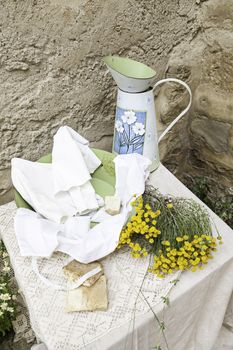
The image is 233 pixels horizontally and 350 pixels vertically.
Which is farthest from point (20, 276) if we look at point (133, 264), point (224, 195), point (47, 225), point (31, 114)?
point (224, 195)

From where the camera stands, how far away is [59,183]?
91 cm

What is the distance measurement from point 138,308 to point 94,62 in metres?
0.68

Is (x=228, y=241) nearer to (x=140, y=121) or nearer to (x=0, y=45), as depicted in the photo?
(x=140, y=121)

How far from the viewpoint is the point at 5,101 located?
0.97 metres

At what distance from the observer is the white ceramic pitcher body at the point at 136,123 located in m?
0.98

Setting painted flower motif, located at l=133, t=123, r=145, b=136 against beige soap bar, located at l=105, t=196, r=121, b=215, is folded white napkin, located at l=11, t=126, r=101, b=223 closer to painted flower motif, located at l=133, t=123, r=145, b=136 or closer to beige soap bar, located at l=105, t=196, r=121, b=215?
beige soap bar, located at l=105, t=196, r=121, b=215

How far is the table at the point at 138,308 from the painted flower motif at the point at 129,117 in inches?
13.0

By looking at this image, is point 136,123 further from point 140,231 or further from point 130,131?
point 140,231

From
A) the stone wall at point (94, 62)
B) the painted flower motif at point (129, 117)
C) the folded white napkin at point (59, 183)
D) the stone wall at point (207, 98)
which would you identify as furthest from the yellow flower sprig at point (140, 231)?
the stone wall at point (207, 98)

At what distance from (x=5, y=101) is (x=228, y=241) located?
26.7 inches

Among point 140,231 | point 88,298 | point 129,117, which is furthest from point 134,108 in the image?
point 88,298

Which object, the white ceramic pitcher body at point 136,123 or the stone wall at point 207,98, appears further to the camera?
the stone wall at point 207,98

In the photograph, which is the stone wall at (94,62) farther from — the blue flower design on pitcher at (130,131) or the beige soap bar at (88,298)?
the beige soap bar at (88,298)

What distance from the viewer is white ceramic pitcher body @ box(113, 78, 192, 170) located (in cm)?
98
